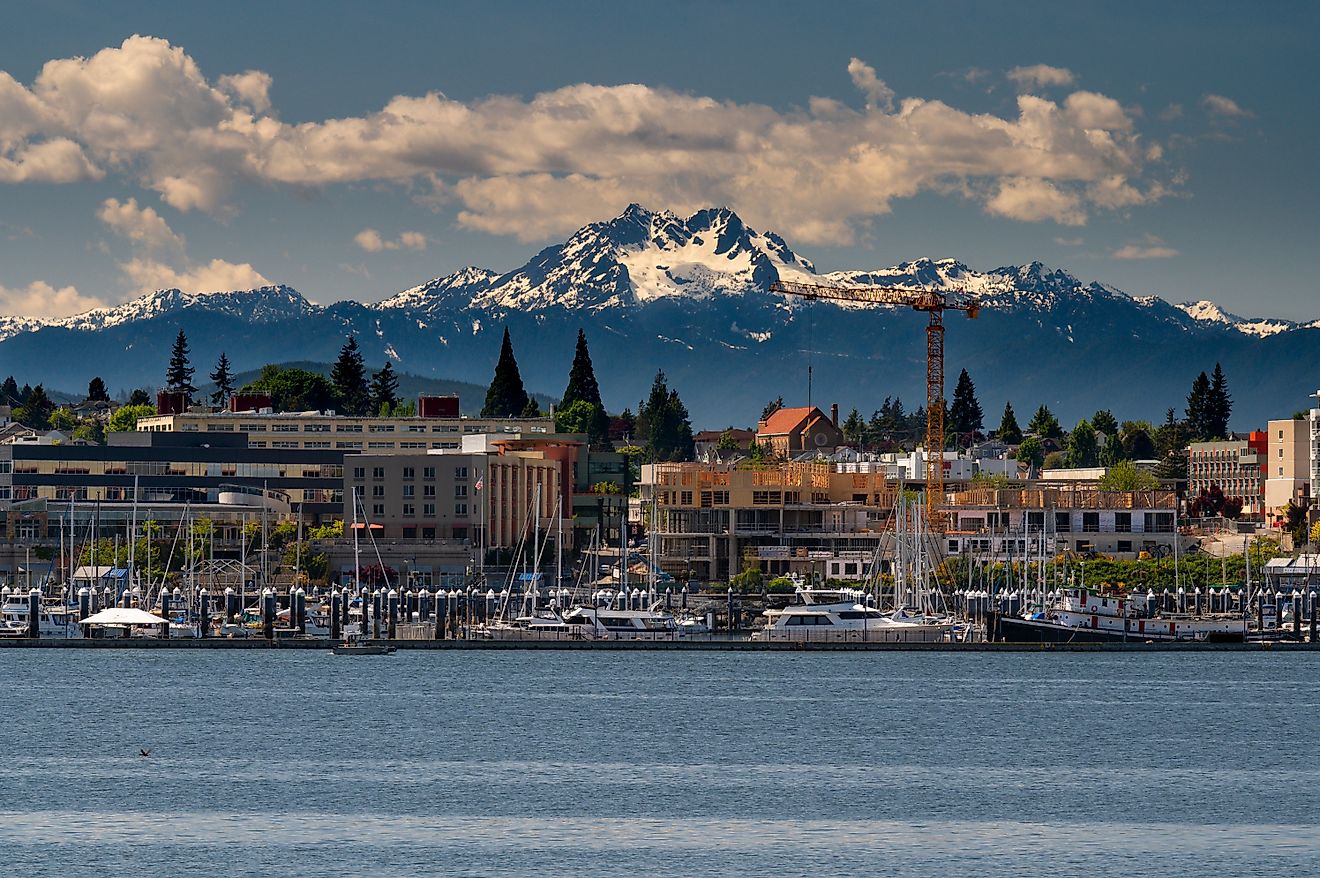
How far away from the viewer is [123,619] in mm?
128625

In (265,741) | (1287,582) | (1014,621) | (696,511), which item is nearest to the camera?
(265,741)

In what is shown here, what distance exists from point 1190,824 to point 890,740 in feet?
69.6

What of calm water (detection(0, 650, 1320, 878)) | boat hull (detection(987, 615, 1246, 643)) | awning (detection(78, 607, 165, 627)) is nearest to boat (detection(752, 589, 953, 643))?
boat hull (detection(987, 615, 1246, 643))

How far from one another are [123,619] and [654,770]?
58.0 meters

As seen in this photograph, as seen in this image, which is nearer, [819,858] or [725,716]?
[819,858]

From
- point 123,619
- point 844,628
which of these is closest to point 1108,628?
point 844,628

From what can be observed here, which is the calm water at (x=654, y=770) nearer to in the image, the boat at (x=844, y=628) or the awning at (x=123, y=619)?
the boat at (x=844, y=628)

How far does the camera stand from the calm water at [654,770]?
62.2m

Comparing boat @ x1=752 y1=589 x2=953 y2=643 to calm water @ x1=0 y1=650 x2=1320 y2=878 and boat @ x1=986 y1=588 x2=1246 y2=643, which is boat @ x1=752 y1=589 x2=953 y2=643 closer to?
boat @ x1=986 y1=588 x2=1246 y2=643

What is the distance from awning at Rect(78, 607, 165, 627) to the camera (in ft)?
418

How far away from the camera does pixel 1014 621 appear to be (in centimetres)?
13225

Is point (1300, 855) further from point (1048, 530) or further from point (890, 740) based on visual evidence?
point (1048, 530)

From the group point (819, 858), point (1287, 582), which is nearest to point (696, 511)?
point (1287, 582)

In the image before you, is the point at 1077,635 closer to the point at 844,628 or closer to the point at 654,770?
the point at 844,628
